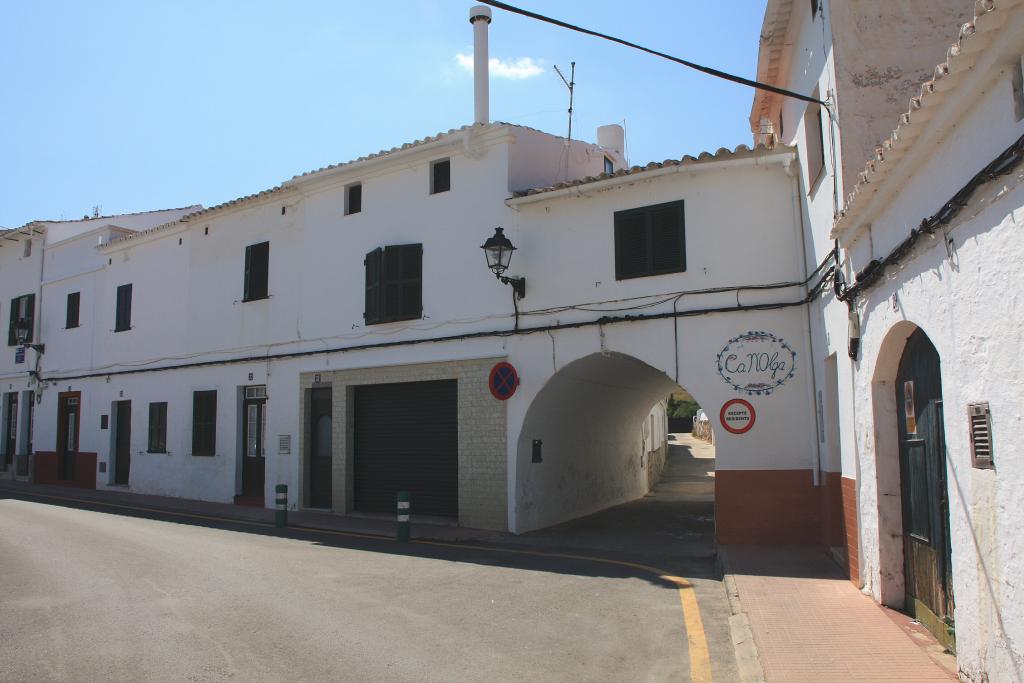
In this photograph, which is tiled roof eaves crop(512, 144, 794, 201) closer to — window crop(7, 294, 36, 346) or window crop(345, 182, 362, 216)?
window crop(345, 182, 362, 216)

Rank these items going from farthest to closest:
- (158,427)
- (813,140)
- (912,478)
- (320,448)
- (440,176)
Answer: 1. (158,427)
2. (320,448)
3. (440,176)
4. (813,140)
5. (912,478)

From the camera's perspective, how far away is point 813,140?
986 cm

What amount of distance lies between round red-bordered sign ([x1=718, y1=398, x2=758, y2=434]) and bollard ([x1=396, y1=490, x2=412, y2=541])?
4.88 m

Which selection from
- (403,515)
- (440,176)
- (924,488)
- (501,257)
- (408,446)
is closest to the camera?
(924,488)

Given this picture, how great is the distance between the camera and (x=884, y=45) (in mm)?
8281

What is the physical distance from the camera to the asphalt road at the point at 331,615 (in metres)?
5.80

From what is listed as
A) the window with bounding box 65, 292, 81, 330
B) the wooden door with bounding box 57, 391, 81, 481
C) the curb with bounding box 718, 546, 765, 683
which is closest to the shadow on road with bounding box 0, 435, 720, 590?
the curb with bounding box 718, 546, 765, 683

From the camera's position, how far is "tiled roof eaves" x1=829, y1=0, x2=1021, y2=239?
4070 mm

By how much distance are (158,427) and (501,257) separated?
464 inches

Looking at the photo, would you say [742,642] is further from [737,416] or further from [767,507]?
[737,416]

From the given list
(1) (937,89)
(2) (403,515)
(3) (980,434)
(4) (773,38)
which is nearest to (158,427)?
(2) (403,515)

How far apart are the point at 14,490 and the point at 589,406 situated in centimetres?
1604

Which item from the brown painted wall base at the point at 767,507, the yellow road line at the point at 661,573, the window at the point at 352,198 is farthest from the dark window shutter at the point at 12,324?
the brown painted wall base at the point at 767,507

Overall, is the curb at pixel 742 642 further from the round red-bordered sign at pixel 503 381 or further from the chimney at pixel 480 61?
the chimney at pixel 480 61
